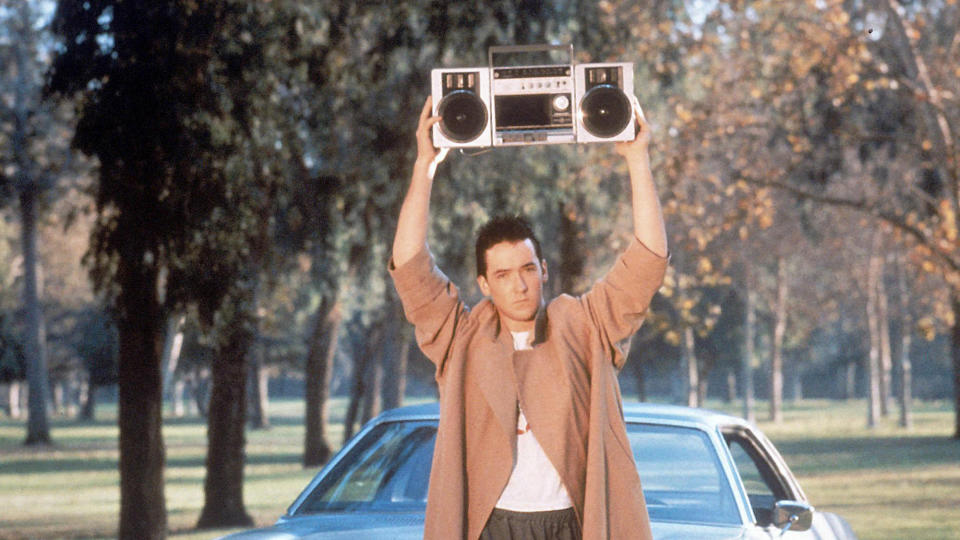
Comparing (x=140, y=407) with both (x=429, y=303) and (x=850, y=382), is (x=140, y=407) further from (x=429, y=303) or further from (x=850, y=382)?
(x=850, y=382)

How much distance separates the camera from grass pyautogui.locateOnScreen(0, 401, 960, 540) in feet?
63.0

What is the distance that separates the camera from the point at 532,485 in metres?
4.07

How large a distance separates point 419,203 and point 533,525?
96 cm

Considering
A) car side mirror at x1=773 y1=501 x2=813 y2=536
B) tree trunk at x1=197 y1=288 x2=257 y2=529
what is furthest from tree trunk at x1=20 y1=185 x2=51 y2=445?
car side mirror at x1=773 y1=501 x2=813 y2=536

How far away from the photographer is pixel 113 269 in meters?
13.1

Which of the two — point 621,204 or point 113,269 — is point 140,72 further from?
point 621,204

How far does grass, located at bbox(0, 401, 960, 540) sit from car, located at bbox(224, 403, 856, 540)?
33.7 ft

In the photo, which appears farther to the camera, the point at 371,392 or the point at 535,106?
the point at 371,392

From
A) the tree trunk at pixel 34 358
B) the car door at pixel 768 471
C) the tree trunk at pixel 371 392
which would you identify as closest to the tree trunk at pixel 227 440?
the car door at pixel 768 471

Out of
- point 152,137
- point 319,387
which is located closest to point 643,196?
point 152,137

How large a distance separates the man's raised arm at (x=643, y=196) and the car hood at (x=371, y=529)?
1.78 m

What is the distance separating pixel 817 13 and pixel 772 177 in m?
2.09

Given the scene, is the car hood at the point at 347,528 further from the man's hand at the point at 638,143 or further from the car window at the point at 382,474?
the man's hand at the point at 638,143

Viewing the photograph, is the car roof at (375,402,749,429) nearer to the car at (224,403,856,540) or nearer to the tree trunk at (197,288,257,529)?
the car at (224,403,856,540)
